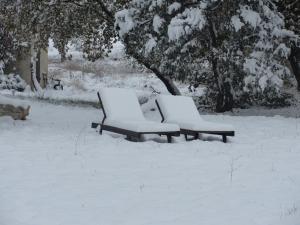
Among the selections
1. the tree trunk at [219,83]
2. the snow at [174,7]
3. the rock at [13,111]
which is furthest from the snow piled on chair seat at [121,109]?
the tree trunk at [219,83]

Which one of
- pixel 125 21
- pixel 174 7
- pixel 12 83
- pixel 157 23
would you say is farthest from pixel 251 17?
pixel 12 83

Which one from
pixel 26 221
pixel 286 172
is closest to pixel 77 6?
pixel 286 172

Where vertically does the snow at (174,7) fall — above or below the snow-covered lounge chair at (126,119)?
above

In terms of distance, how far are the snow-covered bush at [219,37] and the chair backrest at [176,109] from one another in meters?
3.57

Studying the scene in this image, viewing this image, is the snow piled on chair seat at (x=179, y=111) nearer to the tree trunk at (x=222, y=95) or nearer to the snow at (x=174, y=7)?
the snow at (x=174, y=7)

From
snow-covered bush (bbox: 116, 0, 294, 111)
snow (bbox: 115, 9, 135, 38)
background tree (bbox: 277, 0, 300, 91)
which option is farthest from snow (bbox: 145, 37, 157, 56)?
background tree (bbox: 277, 0, 300, 91)

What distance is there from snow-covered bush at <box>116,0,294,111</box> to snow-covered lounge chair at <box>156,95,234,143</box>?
142 inches

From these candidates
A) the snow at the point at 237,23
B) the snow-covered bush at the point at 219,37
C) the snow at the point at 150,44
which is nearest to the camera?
the snow at the point at 237,23

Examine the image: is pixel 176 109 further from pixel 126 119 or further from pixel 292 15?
pixel 292 15

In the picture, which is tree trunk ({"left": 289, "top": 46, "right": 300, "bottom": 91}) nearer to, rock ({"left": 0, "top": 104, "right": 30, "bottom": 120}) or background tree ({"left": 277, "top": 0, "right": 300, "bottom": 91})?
background tree ({"left": 277, "top": 0, "right": 300, "bottom": 91})

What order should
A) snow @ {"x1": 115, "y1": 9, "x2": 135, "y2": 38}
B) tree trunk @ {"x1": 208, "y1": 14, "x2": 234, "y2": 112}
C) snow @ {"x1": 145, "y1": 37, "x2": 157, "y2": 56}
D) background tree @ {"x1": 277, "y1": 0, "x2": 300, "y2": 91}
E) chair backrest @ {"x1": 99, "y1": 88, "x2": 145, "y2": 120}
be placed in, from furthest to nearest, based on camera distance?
background tree @ {"x1": 277, "y1": 0, "x2": 300, "y2": 91}
tree trunk @ {"x1": 208, "y1": 14, "x2": 234, "y2": 112}
snow @ {"x1": 115, "y1": 9, "x2": 135, "y2": 38}
snow @ {"x1": 145, "y1": 37, "x2": 157, "y2": 56}
chair backrest @ {"x1": 99, "y1": 88, "x2": 145, "y2": 120}

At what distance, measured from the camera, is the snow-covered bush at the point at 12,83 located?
31.5m

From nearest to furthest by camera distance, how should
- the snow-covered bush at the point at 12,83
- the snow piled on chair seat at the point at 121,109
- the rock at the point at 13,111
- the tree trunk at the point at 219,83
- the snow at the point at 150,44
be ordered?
the snow piled on chair seat at the point at 121,109 < the rock at the point at 13,111 < the snow at the point at 150,44 < the tree trunk at the point at 219,83 < the snow-covered bush at the point at 12,83

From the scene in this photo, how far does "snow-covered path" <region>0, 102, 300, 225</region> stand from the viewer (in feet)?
15.7
